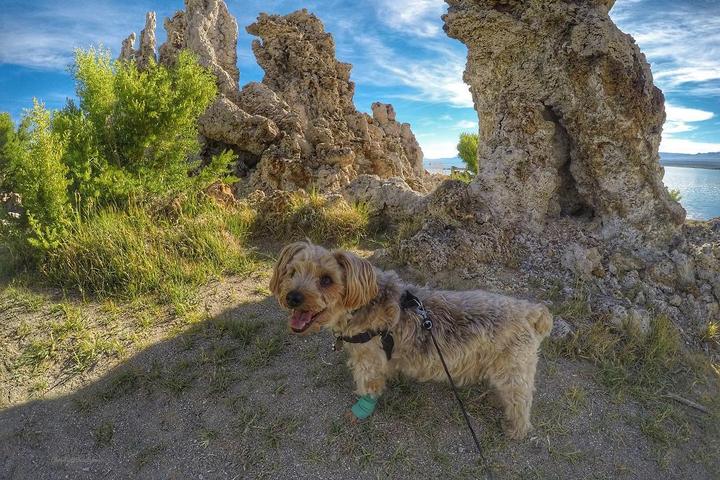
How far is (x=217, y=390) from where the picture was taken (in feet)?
13.3

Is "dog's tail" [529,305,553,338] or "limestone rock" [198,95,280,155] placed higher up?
"limestone rock" [198,95,280,155]

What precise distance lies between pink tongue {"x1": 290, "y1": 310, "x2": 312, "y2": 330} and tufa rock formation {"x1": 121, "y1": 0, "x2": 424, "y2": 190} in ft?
23.3

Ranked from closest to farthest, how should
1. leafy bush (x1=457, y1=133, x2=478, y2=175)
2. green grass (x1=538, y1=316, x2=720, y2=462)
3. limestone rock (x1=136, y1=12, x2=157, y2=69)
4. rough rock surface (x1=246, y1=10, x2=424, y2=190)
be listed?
green grass (x1=538, y1=316, x2=720, y2=462) < rough rock surface (x1=246, y1=10, x2=424, y2=190) < limestone rock (x1=136, y1=12, x2=157, y2=69) < leafy bush (x1=457, y1=133, x2=478, y2=175)

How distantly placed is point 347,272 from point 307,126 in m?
9.38

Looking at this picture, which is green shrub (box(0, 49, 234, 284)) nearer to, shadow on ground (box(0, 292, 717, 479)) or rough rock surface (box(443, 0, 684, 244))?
shadow on ground (box(0, 292, 717, 479))

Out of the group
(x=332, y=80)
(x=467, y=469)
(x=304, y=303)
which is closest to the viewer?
(x=304, y=303)

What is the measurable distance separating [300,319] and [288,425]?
4.22 ft


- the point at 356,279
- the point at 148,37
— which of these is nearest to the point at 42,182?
the point at 356,279

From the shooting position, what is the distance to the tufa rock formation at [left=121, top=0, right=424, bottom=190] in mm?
9914

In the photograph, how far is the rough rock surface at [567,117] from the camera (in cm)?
605

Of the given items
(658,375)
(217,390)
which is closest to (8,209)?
(217,390)

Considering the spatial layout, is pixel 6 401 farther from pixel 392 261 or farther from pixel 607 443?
pixel 607 443

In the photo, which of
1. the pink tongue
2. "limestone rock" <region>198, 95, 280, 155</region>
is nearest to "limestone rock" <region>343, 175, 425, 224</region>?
"limestone rock" <region>198, 95, 280, 155</region>

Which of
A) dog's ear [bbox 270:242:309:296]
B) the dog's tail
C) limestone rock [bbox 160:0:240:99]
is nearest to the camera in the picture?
dog's ear [bbox 270:242:309:296]
